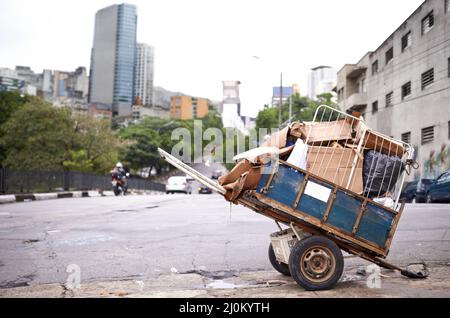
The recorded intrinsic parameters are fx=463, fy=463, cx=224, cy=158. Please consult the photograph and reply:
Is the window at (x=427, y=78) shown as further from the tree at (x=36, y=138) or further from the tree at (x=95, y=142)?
the tree at (x=95, y=142)

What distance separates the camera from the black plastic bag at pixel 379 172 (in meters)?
5.59

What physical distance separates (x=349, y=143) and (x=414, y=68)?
25194 mm

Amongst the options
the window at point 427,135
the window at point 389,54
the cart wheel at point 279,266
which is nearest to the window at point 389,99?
the window at point 389,54

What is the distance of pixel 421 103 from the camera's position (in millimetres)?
27281

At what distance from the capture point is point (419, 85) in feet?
89.7

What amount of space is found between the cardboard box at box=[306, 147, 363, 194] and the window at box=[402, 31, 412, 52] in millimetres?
27029

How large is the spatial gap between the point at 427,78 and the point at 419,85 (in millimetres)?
1191

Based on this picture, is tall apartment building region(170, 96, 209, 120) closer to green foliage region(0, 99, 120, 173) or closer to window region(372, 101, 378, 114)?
green foliage region(0, 99, 120, 173)

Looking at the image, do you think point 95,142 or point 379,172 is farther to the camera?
point 95,142

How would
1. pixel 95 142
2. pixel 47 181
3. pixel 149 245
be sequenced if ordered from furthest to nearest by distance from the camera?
pixel 95 142 → pixel 47 181 → pixel 149 245

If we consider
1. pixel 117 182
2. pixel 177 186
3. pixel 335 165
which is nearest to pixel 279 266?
pixel 335 165

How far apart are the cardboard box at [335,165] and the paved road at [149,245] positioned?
6.79 feet

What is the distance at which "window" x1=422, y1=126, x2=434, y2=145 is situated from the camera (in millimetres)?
26069

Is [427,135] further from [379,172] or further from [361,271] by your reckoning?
[379,172]
